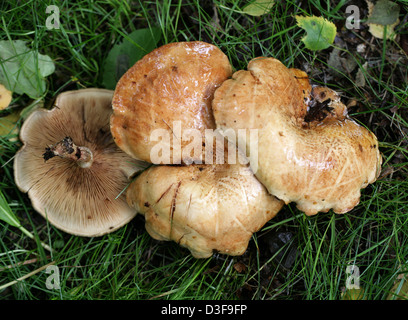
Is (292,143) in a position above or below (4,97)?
below

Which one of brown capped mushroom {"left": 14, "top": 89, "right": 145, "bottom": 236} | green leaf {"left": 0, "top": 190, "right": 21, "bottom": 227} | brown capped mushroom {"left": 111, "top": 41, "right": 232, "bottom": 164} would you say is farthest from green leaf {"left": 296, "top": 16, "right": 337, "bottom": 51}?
green leaf {"left": 0, "top": 190, "right": 21, "bottom": 227}

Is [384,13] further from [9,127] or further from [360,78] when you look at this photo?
[9,127]

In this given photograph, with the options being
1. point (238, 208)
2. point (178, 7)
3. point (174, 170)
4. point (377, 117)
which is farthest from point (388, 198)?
point (178, 7)

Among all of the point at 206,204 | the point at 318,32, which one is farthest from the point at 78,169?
the point at 318,32

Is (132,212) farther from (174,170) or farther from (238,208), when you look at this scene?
(238,208)

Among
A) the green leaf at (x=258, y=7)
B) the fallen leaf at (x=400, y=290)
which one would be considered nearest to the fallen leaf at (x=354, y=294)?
the fallen leaf at (x=400, y=290)

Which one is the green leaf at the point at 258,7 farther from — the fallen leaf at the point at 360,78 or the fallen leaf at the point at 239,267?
the fallen leaf at the point at 239,267
